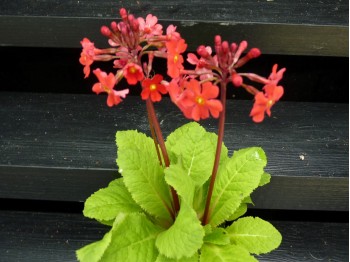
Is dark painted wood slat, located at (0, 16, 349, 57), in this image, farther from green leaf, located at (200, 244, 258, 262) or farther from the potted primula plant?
green leaf, located at (200, 244, 258, 262)

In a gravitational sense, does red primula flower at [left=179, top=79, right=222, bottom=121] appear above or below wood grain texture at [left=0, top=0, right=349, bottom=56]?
below

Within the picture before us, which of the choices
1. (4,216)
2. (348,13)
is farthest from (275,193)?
(4,216)

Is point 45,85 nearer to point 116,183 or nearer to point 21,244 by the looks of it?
point 21,244

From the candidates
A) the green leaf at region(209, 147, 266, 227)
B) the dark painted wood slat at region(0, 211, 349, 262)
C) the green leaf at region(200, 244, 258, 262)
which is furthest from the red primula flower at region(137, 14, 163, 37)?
the dark painted wood slat at region(0, 211, 349, 262)

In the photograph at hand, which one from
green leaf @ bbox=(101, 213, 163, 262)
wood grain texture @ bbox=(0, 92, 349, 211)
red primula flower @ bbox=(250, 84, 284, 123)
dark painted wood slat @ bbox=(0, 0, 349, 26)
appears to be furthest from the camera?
dark painted wood slat @ bbox=(0, 0, 349, 26)

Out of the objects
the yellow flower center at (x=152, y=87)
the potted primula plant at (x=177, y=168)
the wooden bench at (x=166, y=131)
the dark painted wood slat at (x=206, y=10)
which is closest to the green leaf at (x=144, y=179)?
the potted primula plant at (x=177, y=168)

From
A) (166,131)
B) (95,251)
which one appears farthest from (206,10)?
(95,251)
